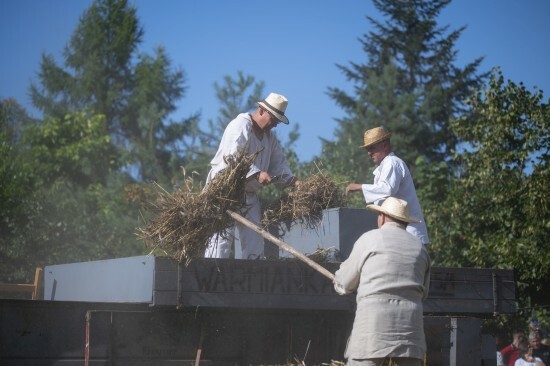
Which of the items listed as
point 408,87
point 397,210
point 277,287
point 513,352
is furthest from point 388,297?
point 408,87

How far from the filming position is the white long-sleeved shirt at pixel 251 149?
6.74 m

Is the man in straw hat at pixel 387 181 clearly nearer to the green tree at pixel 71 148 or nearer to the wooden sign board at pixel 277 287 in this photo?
the wooden sign board at pixel 277 287

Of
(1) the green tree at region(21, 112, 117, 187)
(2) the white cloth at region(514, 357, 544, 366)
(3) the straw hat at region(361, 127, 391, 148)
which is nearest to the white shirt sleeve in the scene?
(3) the straw hat at region(361, 127, 391, 148)

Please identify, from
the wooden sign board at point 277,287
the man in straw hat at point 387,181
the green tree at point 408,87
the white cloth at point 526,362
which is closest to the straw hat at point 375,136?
the man in straw hat at point 387,181

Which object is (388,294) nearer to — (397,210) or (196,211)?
(397,210)

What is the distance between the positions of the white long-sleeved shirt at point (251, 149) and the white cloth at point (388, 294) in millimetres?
1872

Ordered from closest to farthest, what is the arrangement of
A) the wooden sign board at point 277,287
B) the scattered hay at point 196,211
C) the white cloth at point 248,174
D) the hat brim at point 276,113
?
the wooden sign board at point 277,287 → the scattered hay at point 196,211 → the white cloth at point 248,174 → the hat brim at point 276,113

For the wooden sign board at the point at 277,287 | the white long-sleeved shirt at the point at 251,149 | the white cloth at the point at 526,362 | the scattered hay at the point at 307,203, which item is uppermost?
the white long-sleeved shirt at the point at 251,149

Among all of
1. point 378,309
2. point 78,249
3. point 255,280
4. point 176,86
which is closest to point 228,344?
point 255,280

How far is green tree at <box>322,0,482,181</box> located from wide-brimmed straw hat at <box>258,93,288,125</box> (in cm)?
1925

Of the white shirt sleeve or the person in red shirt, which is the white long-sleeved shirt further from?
the person in red shirt

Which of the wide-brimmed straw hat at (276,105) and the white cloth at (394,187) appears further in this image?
the wide-brimmed straw hat at (276,105)

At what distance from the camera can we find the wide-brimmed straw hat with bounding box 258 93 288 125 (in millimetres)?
6965

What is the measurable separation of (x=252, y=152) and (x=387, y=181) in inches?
48.6
